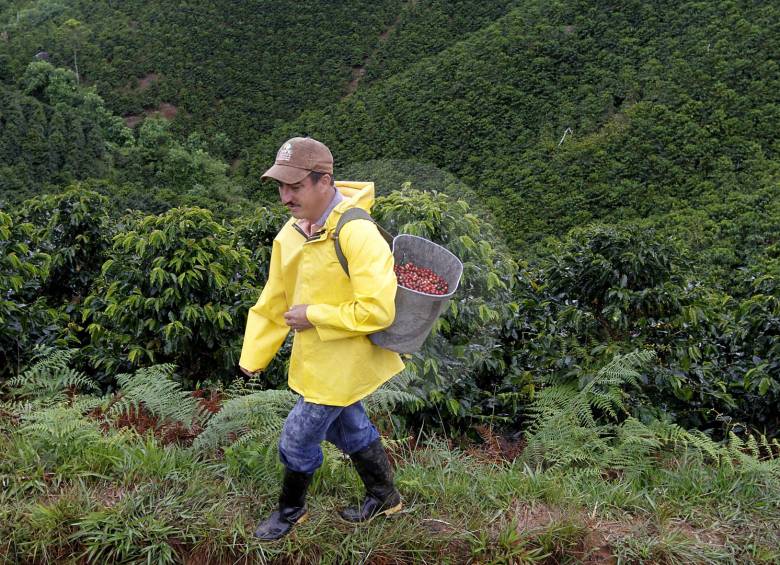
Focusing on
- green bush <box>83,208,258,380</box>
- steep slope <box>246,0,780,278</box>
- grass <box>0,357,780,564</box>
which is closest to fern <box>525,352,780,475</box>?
grass <box>0,357,780,564</box>

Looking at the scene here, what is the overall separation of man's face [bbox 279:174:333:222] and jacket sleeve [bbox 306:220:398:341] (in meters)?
0.14

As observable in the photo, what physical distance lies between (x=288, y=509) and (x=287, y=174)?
3.50 ft

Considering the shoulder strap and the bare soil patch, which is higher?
the shoulder strap

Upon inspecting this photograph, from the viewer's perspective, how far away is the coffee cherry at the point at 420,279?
6.80ft

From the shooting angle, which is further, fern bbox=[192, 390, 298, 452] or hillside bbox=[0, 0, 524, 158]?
hillside bbox=[0, 0, 524, 158]

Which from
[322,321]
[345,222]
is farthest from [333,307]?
[345,222]

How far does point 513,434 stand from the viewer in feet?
11.6

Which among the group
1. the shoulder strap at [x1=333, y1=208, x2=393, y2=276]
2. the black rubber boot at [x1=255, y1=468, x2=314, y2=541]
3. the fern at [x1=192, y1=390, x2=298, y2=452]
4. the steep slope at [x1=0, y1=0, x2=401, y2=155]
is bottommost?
the steep slope at [x1=0, y1=0, x2=401, y2=155]

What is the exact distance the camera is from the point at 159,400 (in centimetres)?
292

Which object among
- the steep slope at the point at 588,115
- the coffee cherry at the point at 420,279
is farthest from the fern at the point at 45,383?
the steep slope at the point at 588,115

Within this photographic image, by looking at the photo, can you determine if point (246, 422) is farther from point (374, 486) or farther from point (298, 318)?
point (298, 318)

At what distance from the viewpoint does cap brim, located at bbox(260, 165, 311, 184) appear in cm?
195


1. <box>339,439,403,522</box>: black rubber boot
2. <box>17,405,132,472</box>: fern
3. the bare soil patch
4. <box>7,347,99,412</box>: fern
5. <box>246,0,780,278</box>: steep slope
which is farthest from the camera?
the bare soil patch

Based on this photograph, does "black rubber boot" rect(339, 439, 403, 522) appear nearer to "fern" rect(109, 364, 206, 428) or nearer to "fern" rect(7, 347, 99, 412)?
"fern" rect(109, 364, 206, 428)
